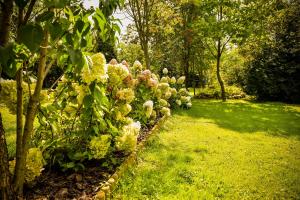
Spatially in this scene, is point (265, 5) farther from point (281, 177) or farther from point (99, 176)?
point (99, 176)

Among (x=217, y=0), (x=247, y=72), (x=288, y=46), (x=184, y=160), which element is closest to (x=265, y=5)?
(x=217, y=0)

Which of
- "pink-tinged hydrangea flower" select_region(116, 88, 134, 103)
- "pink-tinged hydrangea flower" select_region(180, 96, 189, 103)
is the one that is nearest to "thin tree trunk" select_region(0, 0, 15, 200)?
"pink-tinged hydrangea flower" select_region(116, 88, 134, 103)

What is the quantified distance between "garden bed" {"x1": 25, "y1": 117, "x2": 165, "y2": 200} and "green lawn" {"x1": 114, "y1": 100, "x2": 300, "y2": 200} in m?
0.20

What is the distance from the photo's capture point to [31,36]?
1316 mm

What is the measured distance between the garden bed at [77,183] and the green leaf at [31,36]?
8.24 feet

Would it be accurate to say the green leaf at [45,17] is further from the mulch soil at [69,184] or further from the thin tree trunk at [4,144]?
the mulch soil at [69,184]

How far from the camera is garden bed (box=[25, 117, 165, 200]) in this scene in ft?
11.5

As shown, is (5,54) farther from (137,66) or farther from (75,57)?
(137,66)

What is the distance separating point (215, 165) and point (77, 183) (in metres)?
2.72

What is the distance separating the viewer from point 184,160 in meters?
5.73

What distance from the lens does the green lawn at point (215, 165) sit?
4.30 m

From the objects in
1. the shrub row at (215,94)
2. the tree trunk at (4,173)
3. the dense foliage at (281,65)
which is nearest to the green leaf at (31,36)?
the tree trunk at (4,173)

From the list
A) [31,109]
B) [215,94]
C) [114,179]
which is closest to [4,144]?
[31,109]

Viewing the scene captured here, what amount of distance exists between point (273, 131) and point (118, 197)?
6.79 metres
